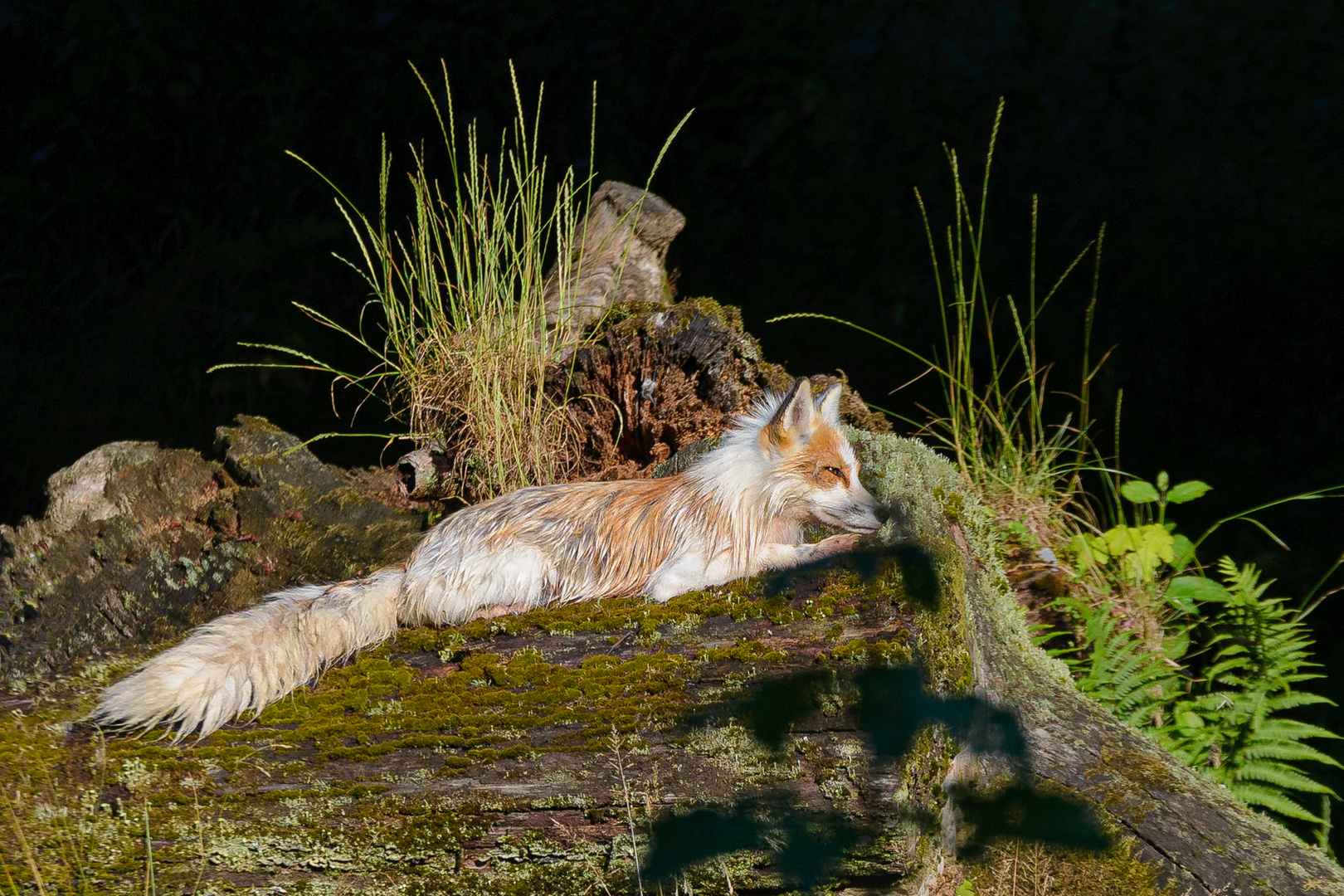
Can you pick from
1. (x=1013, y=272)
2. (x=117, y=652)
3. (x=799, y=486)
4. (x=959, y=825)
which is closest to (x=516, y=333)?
(x=799, y=486)

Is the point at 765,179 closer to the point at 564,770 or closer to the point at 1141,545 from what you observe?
the point at 1141,545

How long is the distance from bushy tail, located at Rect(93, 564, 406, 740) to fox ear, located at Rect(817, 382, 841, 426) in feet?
6.41

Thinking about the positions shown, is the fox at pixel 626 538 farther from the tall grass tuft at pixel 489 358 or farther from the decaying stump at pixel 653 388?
the tall grass tuft at pixel 489 358

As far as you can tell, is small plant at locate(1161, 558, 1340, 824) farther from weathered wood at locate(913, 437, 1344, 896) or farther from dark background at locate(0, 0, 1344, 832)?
dark background at locate(0, 0, 1344, 832)

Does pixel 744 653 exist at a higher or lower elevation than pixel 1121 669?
higher

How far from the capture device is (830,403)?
14.2 ft

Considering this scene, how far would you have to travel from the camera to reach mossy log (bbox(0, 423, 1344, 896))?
9.07 ft

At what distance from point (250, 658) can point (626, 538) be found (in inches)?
60.4

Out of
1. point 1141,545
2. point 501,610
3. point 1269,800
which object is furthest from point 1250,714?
point 501,610

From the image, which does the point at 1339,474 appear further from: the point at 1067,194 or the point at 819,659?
the point at 819,659

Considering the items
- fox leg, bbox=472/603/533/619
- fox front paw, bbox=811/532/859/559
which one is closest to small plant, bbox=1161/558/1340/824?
fox front paw, bbox=811/532/859/559

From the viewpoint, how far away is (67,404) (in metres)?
8.35

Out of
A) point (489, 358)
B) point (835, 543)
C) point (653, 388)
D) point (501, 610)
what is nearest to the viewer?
point (835, 543)

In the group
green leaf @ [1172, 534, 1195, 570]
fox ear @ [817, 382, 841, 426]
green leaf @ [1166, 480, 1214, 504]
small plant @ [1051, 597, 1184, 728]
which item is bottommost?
small plant @ [1051, 597, 1184, 728]
